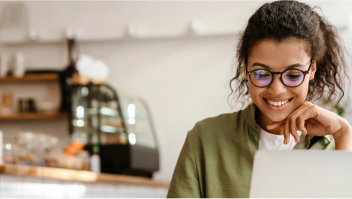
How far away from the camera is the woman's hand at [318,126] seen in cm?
117

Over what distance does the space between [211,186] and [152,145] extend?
395 cm

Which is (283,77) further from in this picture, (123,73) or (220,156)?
(123,73)

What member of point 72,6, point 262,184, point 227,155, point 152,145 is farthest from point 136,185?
point 262,184

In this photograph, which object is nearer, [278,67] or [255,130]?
[278,67]

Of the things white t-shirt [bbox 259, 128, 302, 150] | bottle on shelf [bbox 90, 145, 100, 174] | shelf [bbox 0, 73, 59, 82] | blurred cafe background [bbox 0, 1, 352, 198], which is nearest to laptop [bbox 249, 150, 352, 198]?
white t-shirt [bbox 259, 128, 302, 150]

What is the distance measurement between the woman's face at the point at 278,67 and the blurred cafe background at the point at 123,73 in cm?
336

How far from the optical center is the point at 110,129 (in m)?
4.69

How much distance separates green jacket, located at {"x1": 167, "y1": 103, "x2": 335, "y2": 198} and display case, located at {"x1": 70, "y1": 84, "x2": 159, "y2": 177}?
10.7 feet

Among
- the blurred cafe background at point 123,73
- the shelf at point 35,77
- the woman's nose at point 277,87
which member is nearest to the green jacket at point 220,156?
the woman's nose at point 277,87

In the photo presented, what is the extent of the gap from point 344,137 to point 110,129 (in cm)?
370

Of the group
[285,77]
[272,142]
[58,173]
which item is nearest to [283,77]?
[285,77]

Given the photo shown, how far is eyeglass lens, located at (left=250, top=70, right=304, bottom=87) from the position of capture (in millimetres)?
1114

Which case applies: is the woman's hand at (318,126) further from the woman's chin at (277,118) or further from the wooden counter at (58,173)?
the wooden counter at (58,173)

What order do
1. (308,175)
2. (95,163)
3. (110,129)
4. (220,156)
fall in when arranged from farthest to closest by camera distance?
1. (110,129)
2. (95,163)
3. (220,156)
4. (308,175)
